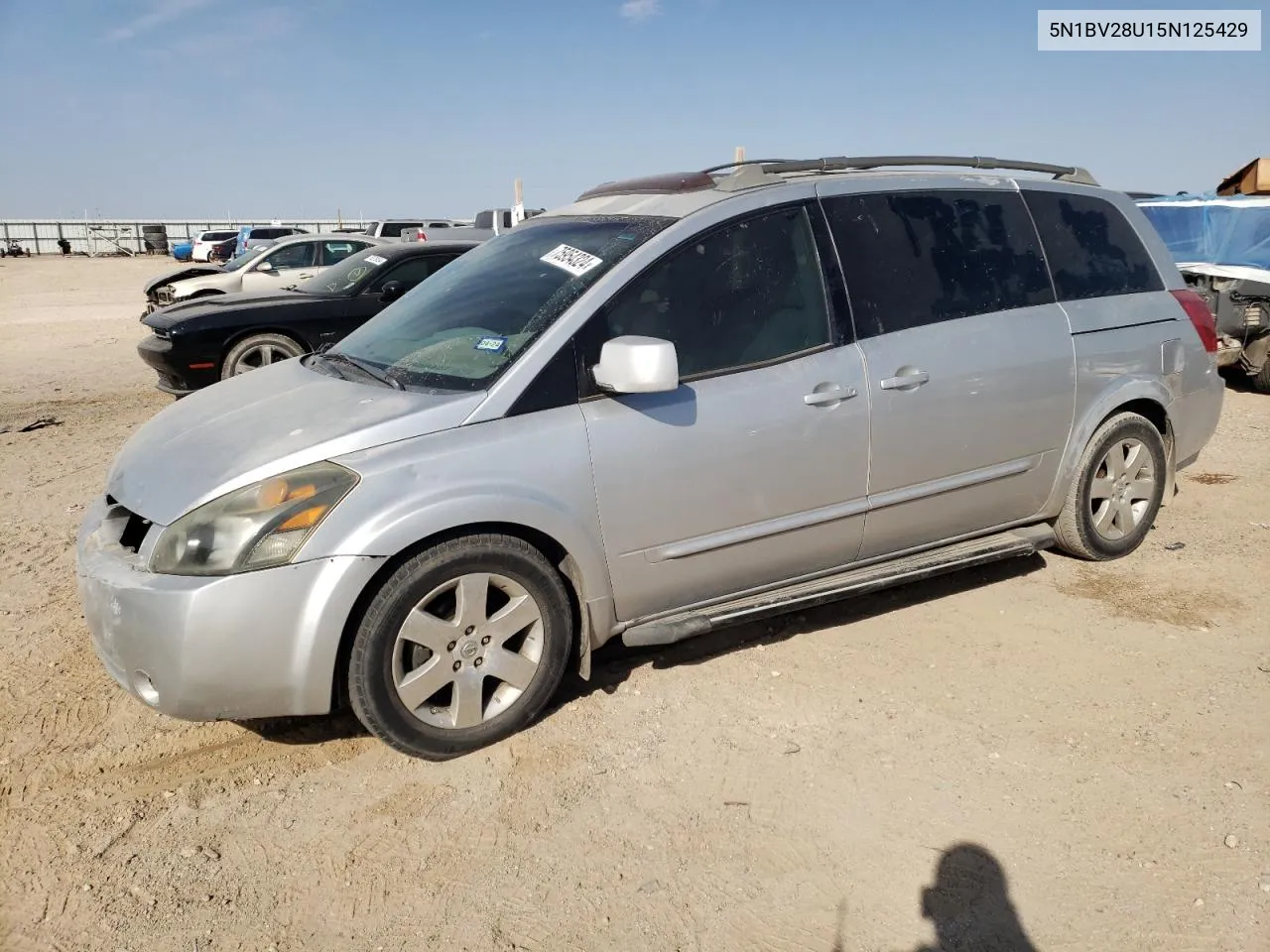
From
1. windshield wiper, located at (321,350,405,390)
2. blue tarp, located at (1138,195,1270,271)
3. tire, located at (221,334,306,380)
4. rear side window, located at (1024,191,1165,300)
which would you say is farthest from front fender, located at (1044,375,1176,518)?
tire, located at (221,334,306,380)

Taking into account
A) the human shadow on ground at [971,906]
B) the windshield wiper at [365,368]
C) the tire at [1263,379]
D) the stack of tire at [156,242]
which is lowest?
the human shadow on ground at [971,906]

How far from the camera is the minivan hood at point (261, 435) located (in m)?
3.14

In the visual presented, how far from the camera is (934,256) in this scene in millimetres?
4199

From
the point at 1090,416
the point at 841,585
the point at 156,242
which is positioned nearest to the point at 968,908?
the point at 841,585

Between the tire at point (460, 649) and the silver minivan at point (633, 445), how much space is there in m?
0.01

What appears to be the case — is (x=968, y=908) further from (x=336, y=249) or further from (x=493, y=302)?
(x=336, y=249)

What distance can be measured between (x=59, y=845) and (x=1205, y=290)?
10221 millimetres

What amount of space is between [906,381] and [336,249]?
1401 cm

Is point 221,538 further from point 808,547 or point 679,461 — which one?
point 808,547

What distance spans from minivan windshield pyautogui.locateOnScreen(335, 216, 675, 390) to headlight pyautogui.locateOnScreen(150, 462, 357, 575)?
61 centimetres

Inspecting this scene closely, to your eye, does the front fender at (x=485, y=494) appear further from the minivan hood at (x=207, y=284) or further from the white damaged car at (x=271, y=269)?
the minivan hood at (x=207, y=284)

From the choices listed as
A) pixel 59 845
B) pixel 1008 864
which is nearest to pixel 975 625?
pixel 1008 864

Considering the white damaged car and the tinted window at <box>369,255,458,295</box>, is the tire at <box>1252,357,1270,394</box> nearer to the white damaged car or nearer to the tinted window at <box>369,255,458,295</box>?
the tinted window at <box>369,255,458,295</box>

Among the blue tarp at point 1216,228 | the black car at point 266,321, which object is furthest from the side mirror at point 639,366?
the blue tarp at point 1216,228
